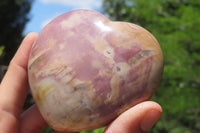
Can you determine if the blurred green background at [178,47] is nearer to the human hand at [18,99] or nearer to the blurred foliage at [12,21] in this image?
the human hand at [18,99]

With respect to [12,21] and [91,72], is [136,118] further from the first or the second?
[12,21]

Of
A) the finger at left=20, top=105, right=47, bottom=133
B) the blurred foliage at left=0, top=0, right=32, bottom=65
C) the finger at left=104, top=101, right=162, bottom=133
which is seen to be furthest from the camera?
the blurred foliage at left=0, top=0, right=32, bottom=65

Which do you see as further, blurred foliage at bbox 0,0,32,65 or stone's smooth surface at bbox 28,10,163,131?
blurred foliage at bbox 0,0,32,65

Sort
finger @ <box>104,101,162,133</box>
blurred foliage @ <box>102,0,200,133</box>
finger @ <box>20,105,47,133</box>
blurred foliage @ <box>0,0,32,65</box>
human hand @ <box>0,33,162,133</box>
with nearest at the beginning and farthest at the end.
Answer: finger @ <box>104,101,162,133</box>, human hand @ <box>0,33,162,133</box>, finger @ <box>20,105,47,133</box>, blurred foliage @ <box>102,0,200,133</box>, blurred foliage @ <box>0,0,32,65</box>

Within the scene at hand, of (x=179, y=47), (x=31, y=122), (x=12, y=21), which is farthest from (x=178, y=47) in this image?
(x=12, y=21)

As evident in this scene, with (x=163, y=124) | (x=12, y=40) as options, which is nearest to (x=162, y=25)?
(x=163, y=124)

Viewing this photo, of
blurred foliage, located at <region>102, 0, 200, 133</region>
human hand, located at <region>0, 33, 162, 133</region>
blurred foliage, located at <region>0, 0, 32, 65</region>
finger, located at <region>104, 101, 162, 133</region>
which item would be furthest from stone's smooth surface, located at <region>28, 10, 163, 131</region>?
blurred foliage, located at <region>0, 0, 32, 65</region>

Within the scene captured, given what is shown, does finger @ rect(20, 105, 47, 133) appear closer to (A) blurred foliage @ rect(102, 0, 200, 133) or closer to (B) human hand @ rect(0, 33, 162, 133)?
(B) human hand @ rect(0, 33, 162, 133)

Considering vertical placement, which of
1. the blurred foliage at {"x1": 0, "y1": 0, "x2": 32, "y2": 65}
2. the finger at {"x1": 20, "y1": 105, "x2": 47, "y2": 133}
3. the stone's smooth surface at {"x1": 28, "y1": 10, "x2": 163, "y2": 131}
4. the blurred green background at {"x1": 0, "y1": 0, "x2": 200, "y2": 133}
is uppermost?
the stone's smooth surface at {"x1": 28, "y1": 10, "x2": 163, "y2": 131}
